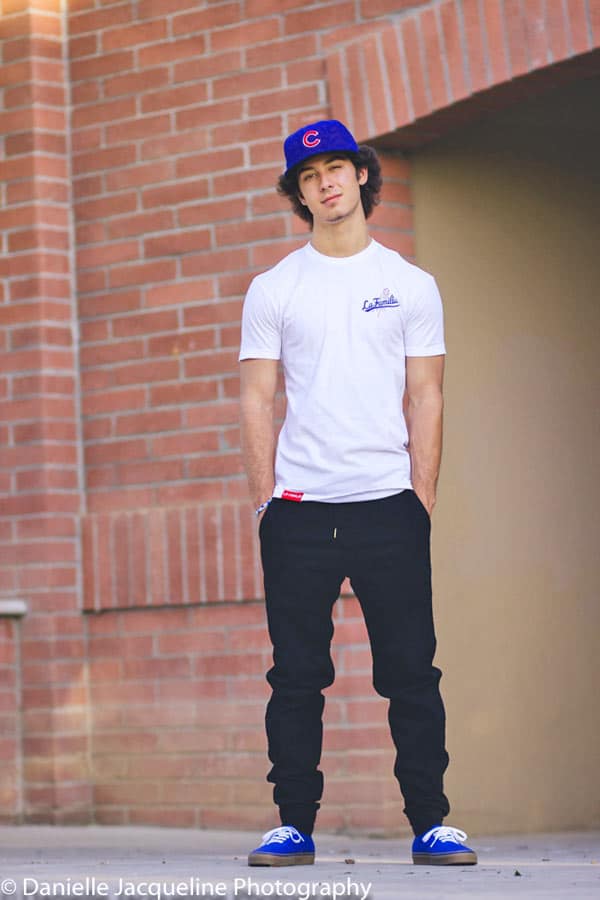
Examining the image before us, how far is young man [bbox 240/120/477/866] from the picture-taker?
14.7 feet

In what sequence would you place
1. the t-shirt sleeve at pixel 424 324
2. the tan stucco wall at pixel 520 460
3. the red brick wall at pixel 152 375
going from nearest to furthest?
1. the t-shirt sleeve at pixel 424 324
2. the red brick wall at pixel 152 375
3. the tan stucco wall at pixel 520 460

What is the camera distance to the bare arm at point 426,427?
4.59 metres

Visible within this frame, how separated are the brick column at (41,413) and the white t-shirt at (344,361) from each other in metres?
2.16

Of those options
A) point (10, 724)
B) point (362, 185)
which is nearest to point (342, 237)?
point (362, 185)

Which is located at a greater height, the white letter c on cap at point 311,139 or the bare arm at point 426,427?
the white letter c on cap at point 311,139

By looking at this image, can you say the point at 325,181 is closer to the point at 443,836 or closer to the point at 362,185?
the point at 362,185

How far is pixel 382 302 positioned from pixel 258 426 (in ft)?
1.50

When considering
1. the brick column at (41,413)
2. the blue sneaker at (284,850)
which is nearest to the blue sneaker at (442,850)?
the blue sneaker at (284,850)

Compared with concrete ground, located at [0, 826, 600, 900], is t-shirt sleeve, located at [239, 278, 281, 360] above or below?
above

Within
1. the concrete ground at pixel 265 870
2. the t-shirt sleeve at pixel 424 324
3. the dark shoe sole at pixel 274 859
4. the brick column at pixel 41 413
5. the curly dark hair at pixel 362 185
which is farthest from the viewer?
the brick column at pixel 41 413

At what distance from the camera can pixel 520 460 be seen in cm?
664

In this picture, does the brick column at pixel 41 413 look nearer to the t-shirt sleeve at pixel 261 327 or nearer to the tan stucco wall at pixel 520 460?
the tan stucco wall at pixel 520 460

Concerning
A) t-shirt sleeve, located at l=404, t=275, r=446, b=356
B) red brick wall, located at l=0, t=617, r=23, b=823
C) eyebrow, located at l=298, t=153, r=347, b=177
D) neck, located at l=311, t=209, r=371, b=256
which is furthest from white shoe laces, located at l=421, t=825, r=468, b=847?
red brick wall, located at l=0, t=617, r=23, b=823

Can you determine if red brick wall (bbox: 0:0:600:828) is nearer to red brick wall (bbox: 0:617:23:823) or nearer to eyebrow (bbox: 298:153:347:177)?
red brick wall (bbox: 0:617:23:823)
